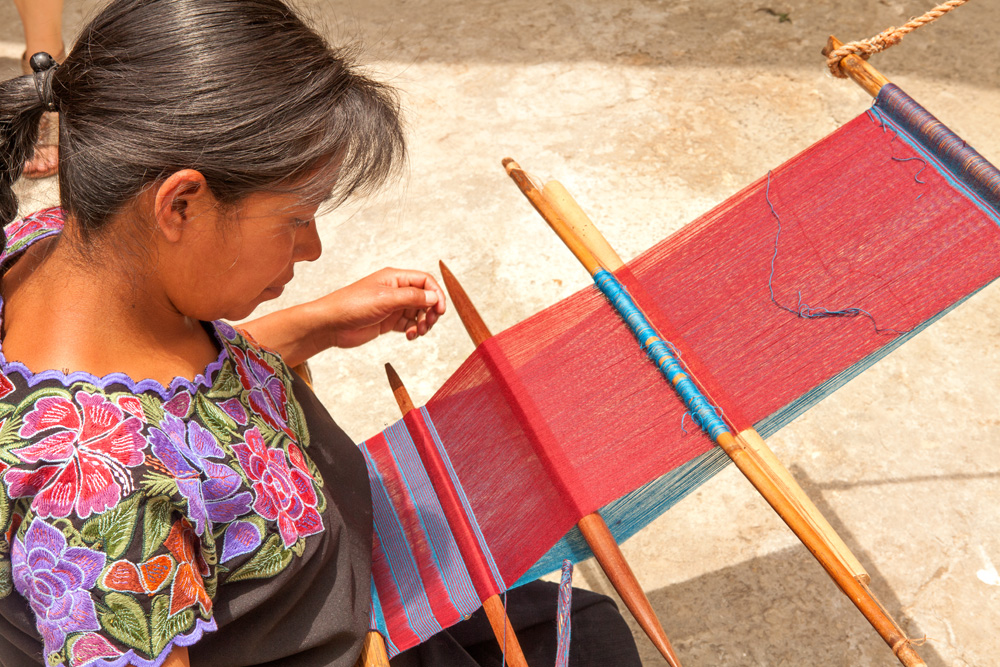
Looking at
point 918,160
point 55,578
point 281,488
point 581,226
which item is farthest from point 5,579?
point 918,160

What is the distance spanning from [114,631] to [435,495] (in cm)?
67

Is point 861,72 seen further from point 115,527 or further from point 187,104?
point 115,527

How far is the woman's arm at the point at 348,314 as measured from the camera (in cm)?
150

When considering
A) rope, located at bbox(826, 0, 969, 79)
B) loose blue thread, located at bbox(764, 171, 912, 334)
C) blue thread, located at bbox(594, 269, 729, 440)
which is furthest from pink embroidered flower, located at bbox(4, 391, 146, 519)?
rope, located at bbox(826, 0, 969, 79)

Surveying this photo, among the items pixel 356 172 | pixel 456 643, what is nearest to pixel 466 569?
pixel 456 643

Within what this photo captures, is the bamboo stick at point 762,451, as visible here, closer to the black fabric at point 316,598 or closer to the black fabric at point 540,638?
the black fabric at point 540,638

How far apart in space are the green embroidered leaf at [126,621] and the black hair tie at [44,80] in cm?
52

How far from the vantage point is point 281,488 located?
42.3 inches

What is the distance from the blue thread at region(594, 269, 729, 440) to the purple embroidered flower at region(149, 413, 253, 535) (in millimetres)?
674

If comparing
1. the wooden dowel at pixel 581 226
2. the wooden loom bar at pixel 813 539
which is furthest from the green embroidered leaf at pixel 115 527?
the wooden dowel at pixel 581 226

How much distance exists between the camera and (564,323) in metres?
1.50

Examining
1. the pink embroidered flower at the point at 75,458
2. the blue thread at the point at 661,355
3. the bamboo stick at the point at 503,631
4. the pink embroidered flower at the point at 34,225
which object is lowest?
the bamboo stick at the point at 503,631

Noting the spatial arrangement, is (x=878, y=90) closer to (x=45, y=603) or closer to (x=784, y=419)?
(x=784, y=419)

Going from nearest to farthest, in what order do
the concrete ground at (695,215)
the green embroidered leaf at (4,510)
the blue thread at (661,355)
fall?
the green embroidered leaf at (4,510), the blue thread at (661,355), the concrete ground at (695,215)
